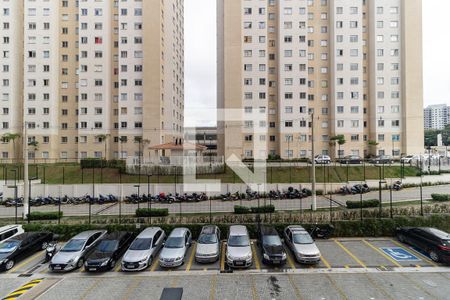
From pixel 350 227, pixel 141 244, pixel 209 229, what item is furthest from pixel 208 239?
pixel 350 227

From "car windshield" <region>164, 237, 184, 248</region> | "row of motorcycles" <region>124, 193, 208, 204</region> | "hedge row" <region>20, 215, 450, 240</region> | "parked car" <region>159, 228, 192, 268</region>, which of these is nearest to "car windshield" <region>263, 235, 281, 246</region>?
"hedge row" <region>20, 215, 450, 240</region>

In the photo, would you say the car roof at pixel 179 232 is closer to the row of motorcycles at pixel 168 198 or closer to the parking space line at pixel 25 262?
the parking space line at pixel 25 262

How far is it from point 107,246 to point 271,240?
8778 millimetres

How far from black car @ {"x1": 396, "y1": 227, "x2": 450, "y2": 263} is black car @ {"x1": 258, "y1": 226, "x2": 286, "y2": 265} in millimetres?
7927

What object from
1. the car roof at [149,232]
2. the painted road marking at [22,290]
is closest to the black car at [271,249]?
the car roof at [149,232]

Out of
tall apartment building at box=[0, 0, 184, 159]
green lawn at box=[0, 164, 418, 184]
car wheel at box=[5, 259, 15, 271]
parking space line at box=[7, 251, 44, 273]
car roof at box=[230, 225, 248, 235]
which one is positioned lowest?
parking space line at box=[7, 251, 44, 273]

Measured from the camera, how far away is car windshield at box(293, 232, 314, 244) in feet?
45.4

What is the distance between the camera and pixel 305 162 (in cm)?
3812

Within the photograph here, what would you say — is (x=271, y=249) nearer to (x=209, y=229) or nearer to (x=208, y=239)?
(x=208, y=239)

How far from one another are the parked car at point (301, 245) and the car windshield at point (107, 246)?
950 cm

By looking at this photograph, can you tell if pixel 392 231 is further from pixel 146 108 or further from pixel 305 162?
pixel 146 108

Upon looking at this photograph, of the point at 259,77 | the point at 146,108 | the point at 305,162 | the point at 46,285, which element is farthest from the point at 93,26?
the point at 46,285

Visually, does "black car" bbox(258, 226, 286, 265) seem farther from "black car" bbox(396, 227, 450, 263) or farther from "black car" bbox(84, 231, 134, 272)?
"black car" bbox(396, 227, 450, 263)

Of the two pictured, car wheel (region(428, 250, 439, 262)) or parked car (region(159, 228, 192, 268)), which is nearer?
parked car (region(159, 228, 192, 268))
